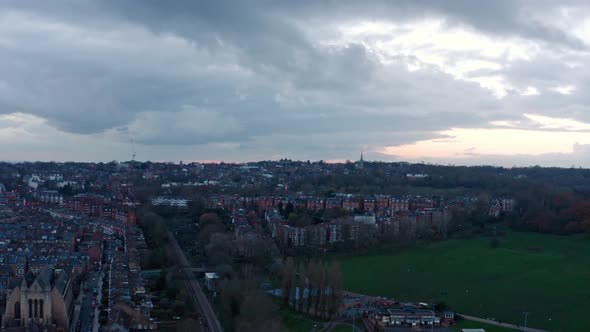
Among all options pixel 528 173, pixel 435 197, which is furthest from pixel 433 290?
pixel 528 173

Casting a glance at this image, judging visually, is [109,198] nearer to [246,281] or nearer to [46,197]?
[46,197]

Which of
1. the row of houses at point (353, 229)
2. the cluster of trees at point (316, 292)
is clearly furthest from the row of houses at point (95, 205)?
the cluster of trees at point (316, 292)

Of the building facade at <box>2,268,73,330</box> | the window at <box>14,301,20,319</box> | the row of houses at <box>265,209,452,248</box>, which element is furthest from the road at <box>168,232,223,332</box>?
the row of houses at <box>265,209,452,248</box>

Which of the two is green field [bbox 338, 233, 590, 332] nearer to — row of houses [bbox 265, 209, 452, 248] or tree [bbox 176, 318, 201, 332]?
row of houses [bbox 265, 209, 452, 248]

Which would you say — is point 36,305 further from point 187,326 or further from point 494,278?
point 494,278

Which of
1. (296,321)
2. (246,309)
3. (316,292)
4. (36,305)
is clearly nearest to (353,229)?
(316,292)

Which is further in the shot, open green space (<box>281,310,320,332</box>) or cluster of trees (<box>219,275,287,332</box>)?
open green space (<box>281,310,320,332</box>)
